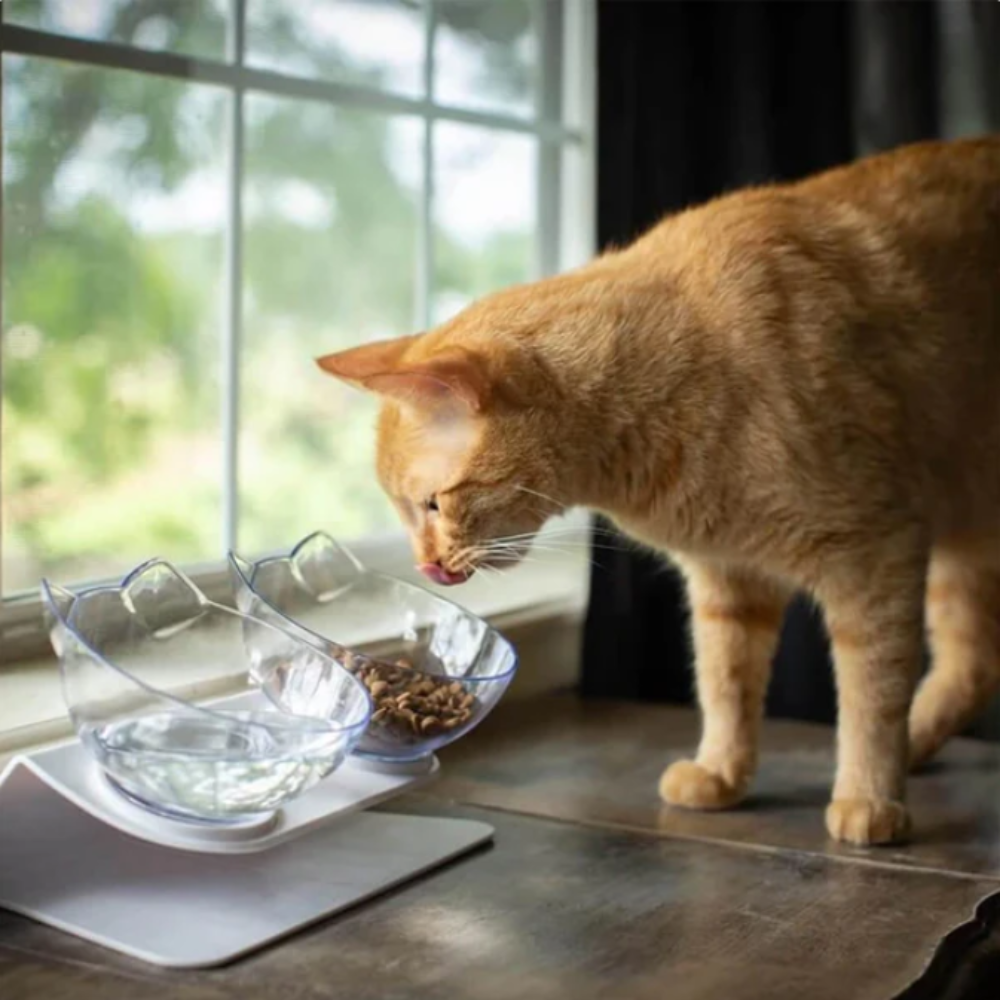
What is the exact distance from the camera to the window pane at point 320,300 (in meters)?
2.06

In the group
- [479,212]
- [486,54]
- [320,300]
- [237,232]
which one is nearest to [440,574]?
[237,232]

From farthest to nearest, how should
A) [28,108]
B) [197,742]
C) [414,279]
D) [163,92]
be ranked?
[414,279], [163,92], [28,108], [197,742]

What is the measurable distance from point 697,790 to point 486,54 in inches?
44.9

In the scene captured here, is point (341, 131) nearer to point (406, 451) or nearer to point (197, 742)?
point (406, 451)

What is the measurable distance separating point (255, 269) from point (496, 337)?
719mm

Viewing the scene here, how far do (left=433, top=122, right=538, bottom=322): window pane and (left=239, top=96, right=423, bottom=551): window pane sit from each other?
0.04m

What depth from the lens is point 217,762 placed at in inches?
45.9

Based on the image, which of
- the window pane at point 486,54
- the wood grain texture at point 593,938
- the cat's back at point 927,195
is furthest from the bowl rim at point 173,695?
the window pane at point 486,54

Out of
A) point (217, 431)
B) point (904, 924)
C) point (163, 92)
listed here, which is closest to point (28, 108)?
point (163, 92)

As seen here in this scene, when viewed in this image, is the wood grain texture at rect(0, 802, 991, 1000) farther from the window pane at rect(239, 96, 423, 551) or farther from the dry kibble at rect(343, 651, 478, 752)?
the window pane at rect(239, 96, 423, 551)

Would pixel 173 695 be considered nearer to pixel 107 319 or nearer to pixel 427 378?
pixel 427 378

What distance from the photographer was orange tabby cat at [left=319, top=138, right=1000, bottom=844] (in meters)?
1.43

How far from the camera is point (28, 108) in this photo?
5.15 feet

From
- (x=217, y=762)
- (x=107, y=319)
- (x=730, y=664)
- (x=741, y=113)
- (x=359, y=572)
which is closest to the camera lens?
(x=217, y=762)
